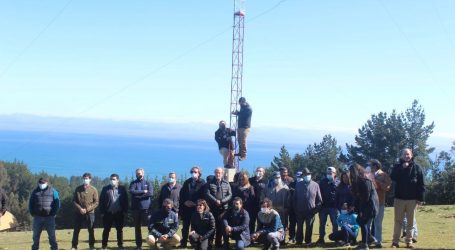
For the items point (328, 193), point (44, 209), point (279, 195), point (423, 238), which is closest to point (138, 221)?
point (44, 209)

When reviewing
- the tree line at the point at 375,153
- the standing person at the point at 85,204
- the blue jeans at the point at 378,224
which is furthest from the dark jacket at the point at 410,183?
the tree line at the point at 375,153

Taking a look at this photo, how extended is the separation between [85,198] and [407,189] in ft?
26.7

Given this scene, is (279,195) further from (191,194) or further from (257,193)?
(191,194)

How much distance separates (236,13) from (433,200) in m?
25.1

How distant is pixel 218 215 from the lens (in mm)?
13727

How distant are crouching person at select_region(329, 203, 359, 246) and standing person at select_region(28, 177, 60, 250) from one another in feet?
23.5

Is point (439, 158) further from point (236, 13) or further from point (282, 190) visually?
point (282, 190)

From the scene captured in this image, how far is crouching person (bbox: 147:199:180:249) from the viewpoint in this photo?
1357cm

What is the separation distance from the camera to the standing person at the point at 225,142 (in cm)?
1823

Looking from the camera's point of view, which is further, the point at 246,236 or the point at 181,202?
the point at 181,202

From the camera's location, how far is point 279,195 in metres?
14.1

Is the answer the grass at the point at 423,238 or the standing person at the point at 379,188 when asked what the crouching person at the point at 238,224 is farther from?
the standing person at the point at 379,188

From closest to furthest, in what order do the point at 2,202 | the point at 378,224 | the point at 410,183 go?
the point at 410,183 < the point at 378,224 < the point at 2,202

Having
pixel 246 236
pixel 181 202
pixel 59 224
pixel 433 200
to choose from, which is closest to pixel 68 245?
pixel 181 202
